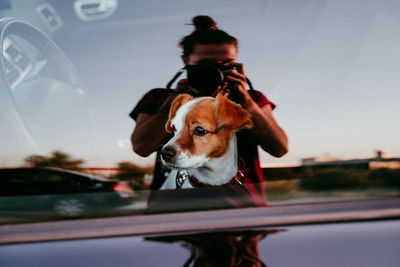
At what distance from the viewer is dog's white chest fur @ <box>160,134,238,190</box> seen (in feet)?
4.21

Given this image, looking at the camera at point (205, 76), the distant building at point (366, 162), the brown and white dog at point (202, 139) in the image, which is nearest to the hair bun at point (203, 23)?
the camera at point (205, 76)

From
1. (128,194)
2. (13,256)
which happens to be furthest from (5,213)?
(128,194)

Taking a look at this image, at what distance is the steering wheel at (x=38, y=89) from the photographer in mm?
1348

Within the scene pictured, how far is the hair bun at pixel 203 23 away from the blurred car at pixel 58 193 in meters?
0.61

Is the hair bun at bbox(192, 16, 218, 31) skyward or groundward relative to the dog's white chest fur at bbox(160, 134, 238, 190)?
skyward

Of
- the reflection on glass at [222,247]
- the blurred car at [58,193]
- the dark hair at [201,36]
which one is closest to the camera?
the reflection on glass at [222,247]

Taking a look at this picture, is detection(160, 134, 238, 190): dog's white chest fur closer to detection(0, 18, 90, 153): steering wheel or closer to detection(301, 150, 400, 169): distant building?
detection(301, 150, 400, 169): distant building

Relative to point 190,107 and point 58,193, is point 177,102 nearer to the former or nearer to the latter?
point 190,107

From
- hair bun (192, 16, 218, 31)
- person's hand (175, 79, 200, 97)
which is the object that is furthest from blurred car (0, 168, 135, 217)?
hair bun (192, 16, 218, 31)

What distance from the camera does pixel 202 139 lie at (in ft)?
4.17

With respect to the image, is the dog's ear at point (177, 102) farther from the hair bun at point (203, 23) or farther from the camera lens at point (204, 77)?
the hair bun at point (203, 23)

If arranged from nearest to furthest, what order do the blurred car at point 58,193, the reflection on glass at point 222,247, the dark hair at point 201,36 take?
the reflection on glass at point 222,247
the blurred car at point 58,193
the dark hair at point 201,36

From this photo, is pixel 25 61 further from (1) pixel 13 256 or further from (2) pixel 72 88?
(1) pixel 13 256

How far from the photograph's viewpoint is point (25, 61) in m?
1.40
